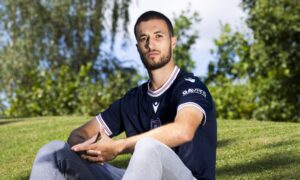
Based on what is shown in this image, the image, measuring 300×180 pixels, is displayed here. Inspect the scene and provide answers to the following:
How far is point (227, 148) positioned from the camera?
28.3 feet

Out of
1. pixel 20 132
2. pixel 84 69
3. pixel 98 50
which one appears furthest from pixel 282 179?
pixel 98 50

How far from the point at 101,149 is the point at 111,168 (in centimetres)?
53

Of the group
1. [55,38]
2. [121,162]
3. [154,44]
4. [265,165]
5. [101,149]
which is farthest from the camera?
[55,38]

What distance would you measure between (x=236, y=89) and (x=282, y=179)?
376 inches

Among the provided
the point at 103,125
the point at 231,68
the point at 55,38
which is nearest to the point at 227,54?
the point at 231,68

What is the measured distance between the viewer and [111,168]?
170 inches

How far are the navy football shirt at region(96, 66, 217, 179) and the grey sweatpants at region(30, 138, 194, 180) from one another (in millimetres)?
195

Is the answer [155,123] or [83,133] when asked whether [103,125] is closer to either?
[83,133]

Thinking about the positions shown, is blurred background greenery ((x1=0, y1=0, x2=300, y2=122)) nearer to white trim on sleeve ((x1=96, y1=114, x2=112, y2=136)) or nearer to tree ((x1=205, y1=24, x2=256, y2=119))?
tree ((x1=205, y1=24, x2=256, y2=119))

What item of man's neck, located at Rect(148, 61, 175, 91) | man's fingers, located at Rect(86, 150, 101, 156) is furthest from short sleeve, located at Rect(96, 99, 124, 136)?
man's fingers, located at Rect(86, 150, 101, 156)

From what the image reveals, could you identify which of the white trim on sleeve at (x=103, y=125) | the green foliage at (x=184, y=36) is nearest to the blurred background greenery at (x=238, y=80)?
the green foliage at (x=184, y=36)

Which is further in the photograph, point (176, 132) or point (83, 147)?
point (83, 147)

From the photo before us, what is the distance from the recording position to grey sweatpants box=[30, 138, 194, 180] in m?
3.56

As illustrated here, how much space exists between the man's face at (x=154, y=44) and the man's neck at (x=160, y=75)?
2 cm
